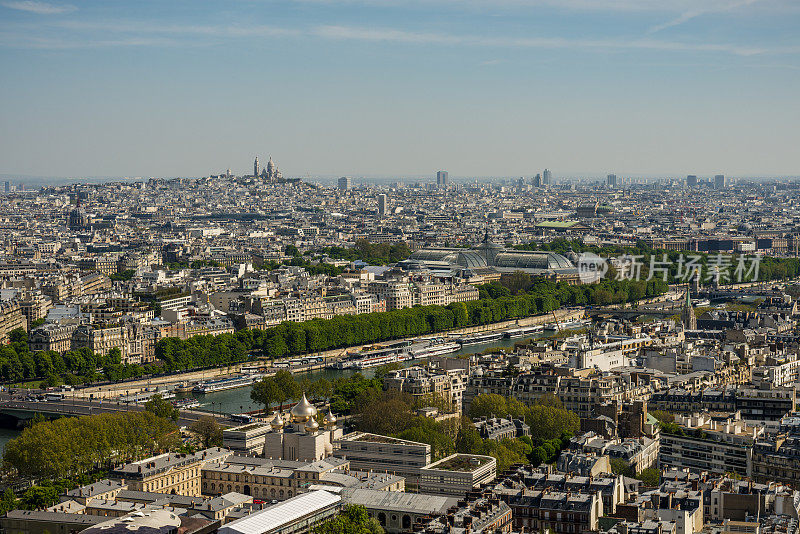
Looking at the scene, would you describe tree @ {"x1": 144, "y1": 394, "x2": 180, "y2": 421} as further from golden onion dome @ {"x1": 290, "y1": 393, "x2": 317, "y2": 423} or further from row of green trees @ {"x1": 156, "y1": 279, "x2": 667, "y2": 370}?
row of green trees @ {"x1": 156, "y1": 279, "x2": 667, "y2": 370}

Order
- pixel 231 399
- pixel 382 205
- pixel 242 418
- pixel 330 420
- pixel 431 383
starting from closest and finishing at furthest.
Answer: pixel 330 420 → pixel 242 418 → pixel 431 383 → pixel 231 399 → pixel 382 205

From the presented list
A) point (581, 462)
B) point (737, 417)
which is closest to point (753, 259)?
point (737, 417)

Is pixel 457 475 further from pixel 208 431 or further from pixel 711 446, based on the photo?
pixel 208 431

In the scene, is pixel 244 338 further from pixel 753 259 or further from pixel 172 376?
pixel 753 259

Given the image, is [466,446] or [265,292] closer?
[466,446]

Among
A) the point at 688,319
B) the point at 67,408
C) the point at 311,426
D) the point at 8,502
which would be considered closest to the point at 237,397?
the point at 67,408

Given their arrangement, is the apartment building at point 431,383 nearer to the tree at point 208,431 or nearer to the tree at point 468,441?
the tree at point 468,441

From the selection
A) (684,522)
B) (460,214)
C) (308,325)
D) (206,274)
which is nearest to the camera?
(684,522)
